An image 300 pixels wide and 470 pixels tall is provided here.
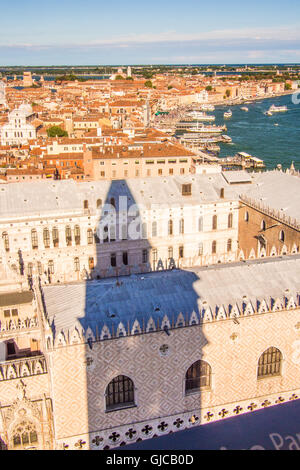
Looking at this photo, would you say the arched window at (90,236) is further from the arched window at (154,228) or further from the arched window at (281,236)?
the arched window at (281,236)

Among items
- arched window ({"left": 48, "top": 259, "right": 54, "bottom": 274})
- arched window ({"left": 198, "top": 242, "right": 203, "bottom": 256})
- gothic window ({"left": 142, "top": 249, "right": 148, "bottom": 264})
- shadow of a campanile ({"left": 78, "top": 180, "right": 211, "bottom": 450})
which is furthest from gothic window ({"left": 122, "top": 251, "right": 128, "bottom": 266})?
shadow of a campanile ({"left": 78, "top": 180, "right": 211, "bottom": 450})

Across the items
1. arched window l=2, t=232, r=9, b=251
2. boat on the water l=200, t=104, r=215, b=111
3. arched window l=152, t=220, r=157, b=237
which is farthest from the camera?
boat on the water l=200, t=104, r=215, b=111

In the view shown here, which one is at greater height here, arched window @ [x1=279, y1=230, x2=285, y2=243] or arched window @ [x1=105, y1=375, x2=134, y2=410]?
arched window @ [x1=279, y1=230, x2=285, y2=243]

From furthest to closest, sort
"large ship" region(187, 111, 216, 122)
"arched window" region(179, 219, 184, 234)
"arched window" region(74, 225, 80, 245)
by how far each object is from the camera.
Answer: "large ship" region(187, 111, 216, 122) < "arched window" region(179, 219, 184, 234) < "arched window" region(74, 225, 80, 245)

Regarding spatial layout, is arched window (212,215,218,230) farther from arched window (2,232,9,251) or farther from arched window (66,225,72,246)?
arched window (2,232,9,251)

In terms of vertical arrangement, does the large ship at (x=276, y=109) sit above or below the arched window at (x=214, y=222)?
above

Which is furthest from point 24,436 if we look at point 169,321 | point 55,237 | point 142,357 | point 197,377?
point 55,237

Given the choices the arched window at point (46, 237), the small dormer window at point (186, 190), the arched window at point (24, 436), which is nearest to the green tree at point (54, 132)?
the small dormer window at point (186, 190)

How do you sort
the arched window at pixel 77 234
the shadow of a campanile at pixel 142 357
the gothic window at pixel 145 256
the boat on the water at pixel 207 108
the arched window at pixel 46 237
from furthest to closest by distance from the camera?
1. the boat on the water at pixel 207 108
2. the gothic window at pixel 145 256
3. the arched window at pixel 77 234
4. the arched window at pixel 46 237
5. the shadow of a campanile at pixel 142 357
